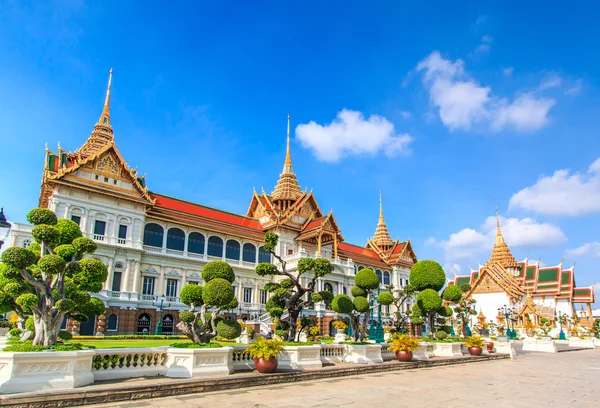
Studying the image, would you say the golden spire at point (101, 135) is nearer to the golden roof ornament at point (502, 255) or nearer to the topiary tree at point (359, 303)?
the topiary tree at point (359, 303)

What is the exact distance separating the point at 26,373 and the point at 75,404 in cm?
125

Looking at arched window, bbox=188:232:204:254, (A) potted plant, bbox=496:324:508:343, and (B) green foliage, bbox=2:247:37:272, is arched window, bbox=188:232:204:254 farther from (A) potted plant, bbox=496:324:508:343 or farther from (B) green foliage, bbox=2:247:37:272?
(A) potted plant, bbox=496:324:508:343

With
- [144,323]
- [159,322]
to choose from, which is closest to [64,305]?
[159,322]

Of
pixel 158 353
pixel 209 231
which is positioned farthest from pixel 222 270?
pixel 209 231

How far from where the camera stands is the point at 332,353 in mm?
15984

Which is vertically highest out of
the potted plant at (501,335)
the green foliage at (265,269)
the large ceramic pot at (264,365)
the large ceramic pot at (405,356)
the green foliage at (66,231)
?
the green foliage at (66,231)

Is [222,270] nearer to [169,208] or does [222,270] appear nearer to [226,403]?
[226,403]

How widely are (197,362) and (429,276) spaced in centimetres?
1682

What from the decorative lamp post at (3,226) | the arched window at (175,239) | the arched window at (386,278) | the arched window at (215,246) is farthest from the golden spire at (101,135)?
the arched window at (386,278)

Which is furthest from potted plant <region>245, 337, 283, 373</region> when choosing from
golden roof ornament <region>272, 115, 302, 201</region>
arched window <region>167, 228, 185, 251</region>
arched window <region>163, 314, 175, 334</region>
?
golden roof ornament <region>272, 115, 302, 201</region>

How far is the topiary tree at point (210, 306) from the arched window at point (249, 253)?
26108 mm

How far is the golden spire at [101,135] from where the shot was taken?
1512 inches

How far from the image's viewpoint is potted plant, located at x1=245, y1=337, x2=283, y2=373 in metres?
12.3

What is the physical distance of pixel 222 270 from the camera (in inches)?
553
